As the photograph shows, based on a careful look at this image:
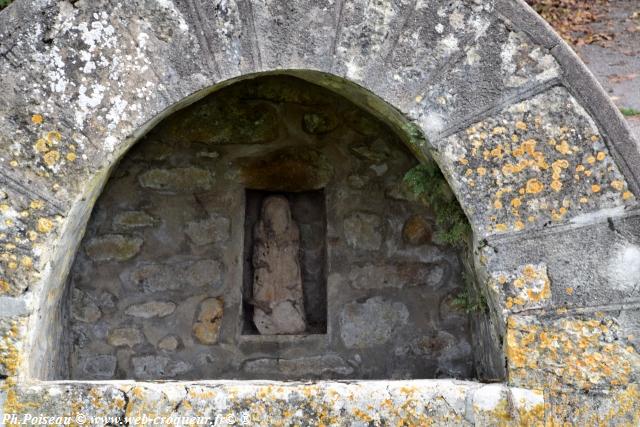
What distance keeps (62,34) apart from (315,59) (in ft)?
2.79

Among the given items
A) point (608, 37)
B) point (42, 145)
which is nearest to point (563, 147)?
point (42, 145)

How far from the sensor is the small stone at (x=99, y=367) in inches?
128

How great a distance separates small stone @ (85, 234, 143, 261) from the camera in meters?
3.28

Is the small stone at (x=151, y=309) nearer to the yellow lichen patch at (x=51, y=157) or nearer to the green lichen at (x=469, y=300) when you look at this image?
the yellow lichen patch at (x=51, y=157)

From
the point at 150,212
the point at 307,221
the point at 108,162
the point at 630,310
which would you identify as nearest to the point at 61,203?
the point at 108,162

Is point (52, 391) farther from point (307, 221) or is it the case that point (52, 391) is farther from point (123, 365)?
point (307, 221)

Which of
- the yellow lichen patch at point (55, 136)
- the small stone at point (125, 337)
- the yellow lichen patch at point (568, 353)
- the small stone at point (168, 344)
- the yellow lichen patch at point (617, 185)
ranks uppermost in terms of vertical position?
the yellow lichen patch at point (55, 136)

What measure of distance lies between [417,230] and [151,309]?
4.20 ft

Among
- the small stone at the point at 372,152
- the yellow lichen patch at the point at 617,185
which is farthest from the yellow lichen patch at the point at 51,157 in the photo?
the yellow lichen patch at the point at 617,185

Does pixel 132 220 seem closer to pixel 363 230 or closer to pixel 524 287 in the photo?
pixel 363 230

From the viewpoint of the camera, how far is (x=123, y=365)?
129 inches

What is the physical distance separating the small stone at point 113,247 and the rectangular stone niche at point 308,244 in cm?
53

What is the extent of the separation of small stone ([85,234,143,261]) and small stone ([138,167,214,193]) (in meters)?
0.26

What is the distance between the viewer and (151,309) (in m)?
3.32
